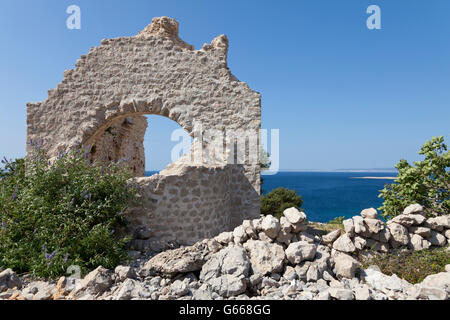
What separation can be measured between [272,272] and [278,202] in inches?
435

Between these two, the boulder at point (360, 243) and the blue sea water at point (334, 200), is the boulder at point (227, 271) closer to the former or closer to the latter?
the boulder at point (360, 243)

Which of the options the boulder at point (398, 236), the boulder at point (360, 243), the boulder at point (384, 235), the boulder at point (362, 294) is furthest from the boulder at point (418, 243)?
the boulder at point (362, 294)

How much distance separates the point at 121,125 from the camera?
11109 millimetres

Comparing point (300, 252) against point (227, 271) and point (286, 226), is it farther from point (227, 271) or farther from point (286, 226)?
point (227, 271)

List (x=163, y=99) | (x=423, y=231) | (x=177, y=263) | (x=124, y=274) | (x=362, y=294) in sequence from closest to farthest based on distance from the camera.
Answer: (x=362, y=294) → (x=124, y=274) → (x=177, y=263) → (x=423, y=231) → (x=163, y=99)

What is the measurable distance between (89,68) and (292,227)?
735 centimetres

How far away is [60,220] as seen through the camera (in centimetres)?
397

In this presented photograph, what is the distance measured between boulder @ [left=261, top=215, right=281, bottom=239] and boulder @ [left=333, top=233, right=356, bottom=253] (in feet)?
3.03

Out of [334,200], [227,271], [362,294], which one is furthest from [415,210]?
[334,200]

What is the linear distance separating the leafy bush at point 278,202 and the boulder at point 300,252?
10015 mm

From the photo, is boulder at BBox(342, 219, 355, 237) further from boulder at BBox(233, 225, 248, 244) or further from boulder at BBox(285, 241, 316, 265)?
boulder at BBox(233, 225, 248, 244)

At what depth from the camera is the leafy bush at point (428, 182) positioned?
18.8 ft

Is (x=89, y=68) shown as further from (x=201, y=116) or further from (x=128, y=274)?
(x=128, y=274)
